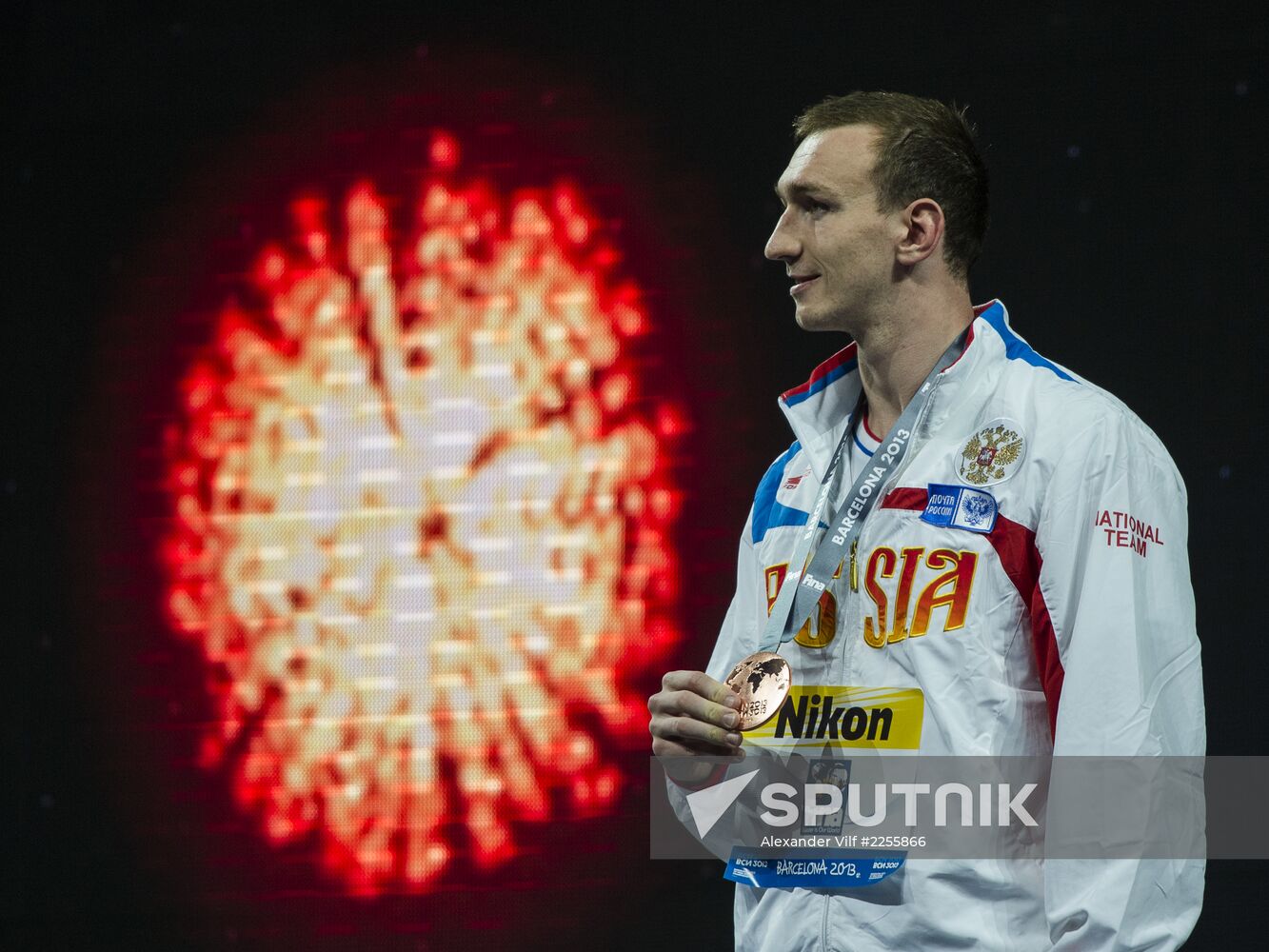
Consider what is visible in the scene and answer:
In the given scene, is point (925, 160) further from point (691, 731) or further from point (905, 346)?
point (691, 731)

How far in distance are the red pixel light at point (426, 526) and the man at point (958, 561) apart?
102cm

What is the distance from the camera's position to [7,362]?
302 centimetres

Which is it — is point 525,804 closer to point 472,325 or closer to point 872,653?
point 472,325

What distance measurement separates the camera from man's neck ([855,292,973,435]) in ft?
5.36

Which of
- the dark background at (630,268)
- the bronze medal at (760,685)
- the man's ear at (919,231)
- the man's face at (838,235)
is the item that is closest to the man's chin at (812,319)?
the man's face at (838,235)

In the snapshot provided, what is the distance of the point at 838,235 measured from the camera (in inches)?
64.6

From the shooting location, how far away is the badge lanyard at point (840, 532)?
5.04 feet

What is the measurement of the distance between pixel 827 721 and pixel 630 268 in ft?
4.74

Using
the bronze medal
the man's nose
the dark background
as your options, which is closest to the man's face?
the man's nose

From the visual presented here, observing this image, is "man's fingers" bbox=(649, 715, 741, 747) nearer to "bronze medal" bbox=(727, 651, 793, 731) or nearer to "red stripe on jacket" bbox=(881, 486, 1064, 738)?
"bronze medal" bbox=(727, 651, 793, 731)

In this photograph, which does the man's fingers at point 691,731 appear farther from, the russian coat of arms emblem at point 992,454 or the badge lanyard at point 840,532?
the russian coat of arms emblem at point 992,454

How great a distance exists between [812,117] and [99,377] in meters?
1.80

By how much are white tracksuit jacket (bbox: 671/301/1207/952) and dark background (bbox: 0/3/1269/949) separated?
3.50 ft

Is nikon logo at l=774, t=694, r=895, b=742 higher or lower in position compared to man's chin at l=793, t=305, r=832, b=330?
lower
